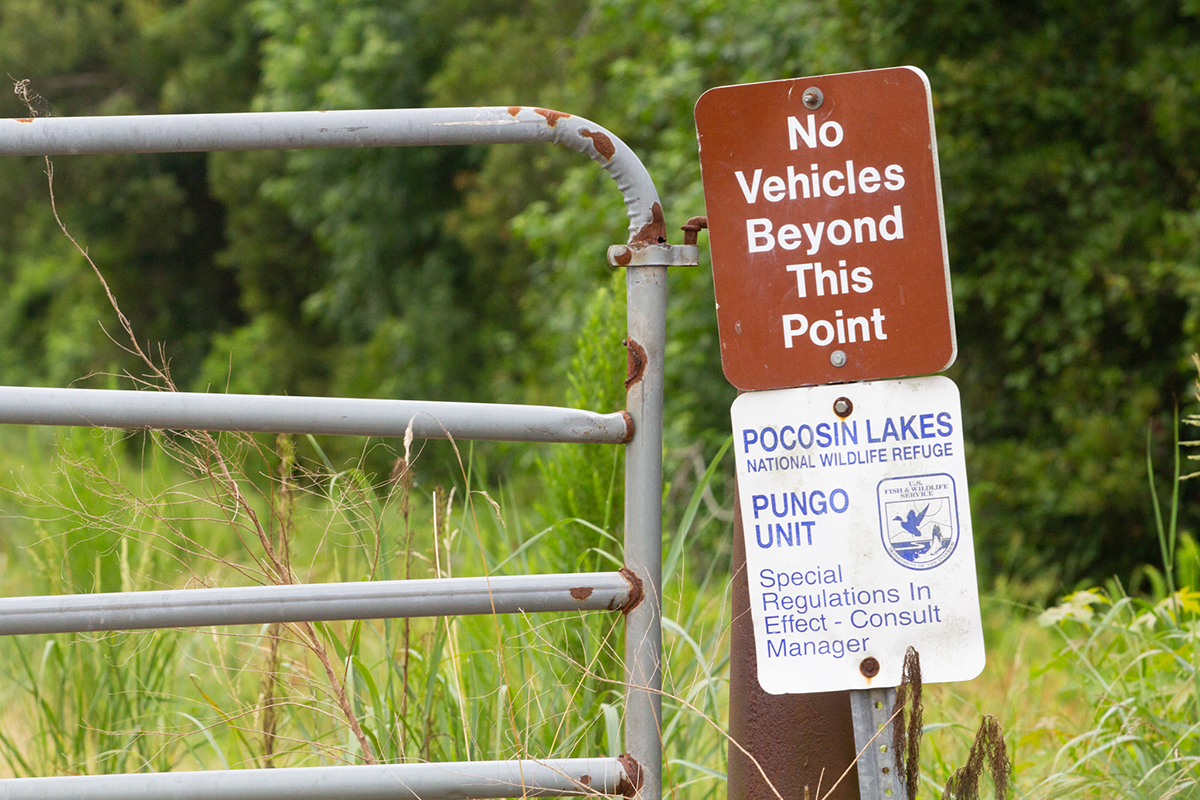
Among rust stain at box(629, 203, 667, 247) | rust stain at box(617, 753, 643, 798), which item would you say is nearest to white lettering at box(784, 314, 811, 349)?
rust stain at box(629, 203, 667, 247)

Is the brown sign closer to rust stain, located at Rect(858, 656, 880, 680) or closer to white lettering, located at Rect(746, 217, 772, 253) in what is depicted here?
white lettering, located at Rect(746, 217, 772, 253)

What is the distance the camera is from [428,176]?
13453 millimetres

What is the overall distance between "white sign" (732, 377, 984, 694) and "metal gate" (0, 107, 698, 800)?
165mm

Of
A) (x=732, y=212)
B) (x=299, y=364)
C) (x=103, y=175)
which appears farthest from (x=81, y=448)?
(x=103, y=175)

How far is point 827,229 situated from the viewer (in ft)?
5.05

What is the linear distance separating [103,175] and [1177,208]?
605 inches

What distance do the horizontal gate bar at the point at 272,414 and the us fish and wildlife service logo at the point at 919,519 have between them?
0.44m

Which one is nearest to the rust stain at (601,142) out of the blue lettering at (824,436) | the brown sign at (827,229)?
the brown sign at (827,229)

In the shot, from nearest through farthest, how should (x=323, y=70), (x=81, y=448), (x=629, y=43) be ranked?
(x=81, y=448) → (x=629, y=43) → (x=323, y=70)

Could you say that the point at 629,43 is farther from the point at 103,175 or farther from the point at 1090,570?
the point at 103,175

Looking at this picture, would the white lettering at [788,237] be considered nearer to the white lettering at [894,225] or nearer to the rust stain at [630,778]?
the white lettering at [894,225]

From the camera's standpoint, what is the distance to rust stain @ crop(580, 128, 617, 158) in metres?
1.50

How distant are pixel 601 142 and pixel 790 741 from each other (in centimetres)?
88

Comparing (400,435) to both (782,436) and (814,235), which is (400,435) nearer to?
(782,436)
